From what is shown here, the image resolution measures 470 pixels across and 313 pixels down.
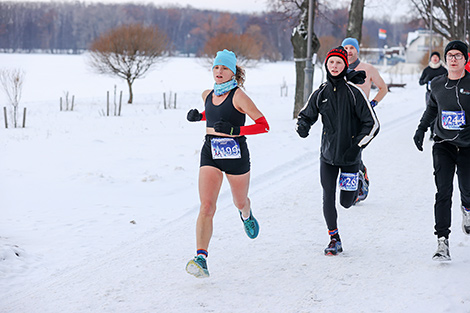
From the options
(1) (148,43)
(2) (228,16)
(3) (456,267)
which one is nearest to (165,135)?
(3) (456,267)

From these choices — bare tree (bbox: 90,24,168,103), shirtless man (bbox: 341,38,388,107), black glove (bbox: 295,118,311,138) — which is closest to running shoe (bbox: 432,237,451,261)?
black glove (bbox: 295,118,311,138)

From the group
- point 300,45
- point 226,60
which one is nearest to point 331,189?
point 226,60

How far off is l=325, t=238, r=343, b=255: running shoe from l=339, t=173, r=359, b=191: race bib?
50 cm

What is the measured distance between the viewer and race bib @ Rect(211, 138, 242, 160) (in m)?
4.84

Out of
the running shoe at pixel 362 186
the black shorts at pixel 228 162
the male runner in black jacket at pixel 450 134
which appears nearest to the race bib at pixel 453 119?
the male runner in black jacket at pixel 450 134

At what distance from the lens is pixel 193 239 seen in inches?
234

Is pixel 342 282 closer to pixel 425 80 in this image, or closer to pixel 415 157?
pixel 415 157

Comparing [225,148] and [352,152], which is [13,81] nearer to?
[225,148]

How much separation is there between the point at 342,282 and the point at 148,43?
34.9 metres

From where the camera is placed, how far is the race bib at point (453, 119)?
16.8 ft

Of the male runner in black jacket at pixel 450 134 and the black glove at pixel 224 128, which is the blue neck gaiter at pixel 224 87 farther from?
the male runner in black jacket at pixel 450 134

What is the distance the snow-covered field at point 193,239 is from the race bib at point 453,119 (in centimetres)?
117

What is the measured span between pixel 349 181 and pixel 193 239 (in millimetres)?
1685

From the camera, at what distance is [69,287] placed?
454cm
